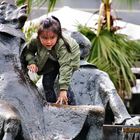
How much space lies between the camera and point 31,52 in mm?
6320

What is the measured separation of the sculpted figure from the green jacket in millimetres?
143

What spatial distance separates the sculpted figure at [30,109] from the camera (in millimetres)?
5656

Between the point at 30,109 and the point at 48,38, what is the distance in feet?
1.94

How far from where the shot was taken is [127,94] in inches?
550

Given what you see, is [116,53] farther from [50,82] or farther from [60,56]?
[60,56]

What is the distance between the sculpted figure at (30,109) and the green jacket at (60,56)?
14 centimetres

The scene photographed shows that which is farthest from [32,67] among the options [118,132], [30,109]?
[118,132]

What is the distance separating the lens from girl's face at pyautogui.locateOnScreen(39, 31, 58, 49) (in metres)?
6.11

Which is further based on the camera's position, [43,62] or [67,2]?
[67,2]

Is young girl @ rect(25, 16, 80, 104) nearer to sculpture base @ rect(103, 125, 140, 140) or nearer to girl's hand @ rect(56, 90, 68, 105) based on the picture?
girl's hand @ rect(56, 90, 68, 105)

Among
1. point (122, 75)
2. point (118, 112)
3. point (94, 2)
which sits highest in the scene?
point (118, 112)

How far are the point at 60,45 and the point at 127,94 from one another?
7.79 m

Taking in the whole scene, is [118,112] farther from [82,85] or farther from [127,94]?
[127,94]

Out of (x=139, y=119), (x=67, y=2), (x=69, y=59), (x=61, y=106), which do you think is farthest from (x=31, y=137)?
(x=67, y=2)
